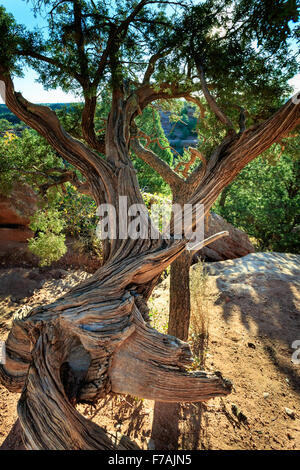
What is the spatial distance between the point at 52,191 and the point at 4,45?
60.5 inches

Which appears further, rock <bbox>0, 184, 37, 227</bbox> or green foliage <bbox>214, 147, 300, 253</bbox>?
green foliage <bbox>214, 147, 300, 253</bbox>

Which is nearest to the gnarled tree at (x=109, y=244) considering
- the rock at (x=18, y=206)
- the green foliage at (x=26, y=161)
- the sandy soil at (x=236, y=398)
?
the green foliage at (x=26, y=161)

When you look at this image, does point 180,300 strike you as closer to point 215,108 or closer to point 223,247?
point 215,108

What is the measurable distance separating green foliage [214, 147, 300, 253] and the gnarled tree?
574cm

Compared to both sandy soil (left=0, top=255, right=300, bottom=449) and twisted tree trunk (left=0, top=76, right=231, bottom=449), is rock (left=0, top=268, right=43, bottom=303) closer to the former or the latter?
sandy soil (left=0, top=255, right=300, bottom=449)

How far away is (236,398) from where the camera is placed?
2.80 meters

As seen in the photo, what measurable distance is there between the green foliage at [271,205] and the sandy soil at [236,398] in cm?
357

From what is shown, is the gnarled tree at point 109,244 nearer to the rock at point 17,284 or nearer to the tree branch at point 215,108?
the tree branch at point 215,108

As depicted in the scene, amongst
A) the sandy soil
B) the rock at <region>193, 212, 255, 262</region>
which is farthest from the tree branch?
the rock at <region>193, 212, 255, 262</region>

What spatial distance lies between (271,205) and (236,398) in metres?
6.77

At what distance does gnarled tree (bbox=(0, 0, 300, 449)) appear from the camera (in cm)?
144

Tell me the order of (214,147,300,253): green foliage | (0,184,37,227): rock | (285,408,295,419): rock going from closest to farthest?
(285,408,295,419): rock → (0,184,37,227): rock → (214,147,300,253): green foliage
